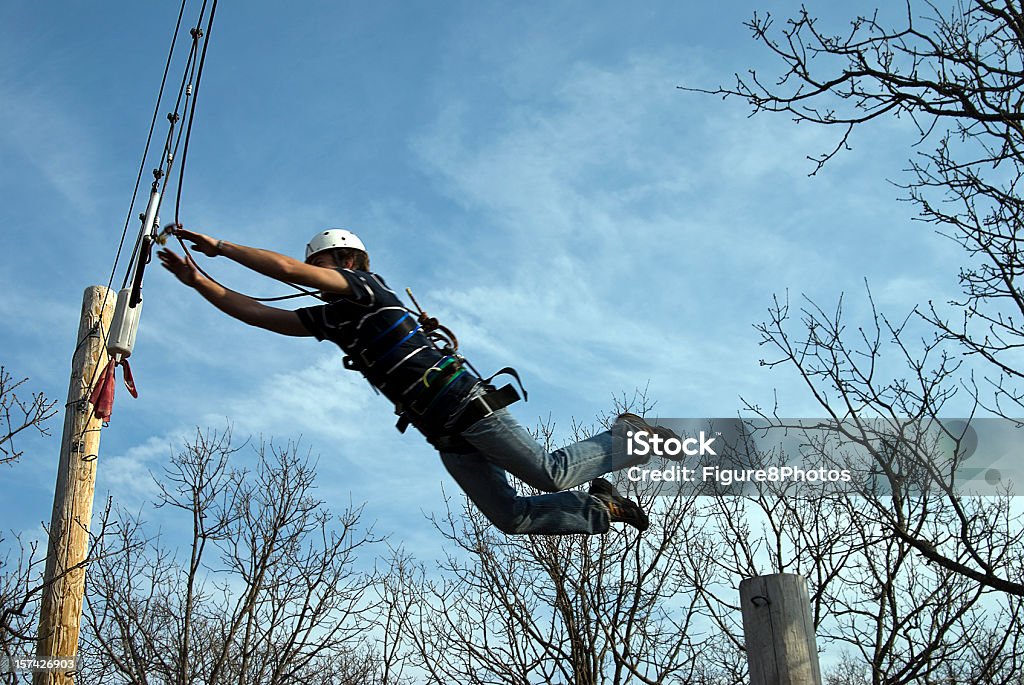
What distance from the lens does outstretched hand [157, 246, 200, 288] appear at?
3922mm

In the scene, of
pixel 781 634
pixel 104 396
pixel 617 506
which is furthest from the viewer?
pixel 104 396

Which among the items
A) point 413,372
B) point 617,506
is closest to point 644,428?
point 617,506

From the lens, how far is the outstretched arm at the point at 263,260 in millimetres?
3672

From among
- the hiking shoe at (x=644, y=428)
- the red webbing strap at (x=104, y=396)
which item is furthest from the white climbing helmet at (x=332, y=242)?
the red webbing strap at (x=104, y=396)

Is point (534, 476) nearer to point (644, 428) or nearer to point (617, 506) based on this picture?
point (617, 506)

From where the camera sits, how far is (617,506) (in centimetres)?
458

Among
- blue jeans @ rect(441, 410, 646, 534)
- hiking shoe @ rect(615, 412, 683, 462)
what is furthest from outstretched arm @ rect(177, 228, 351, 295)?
hiking shoe @ rect(615, 412, 683, 462)

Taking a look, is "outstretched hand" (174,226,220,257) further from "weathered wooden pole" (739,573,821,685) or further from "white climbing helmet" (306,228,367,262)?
"weathered wooden pole" (739,573,821,685)

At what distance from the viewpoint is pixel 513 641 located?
11031 millimetres

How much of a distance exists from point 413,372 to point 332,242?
76 cm

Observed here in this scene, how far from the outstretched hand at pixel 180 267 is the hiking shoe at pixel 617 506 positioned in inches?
80.5

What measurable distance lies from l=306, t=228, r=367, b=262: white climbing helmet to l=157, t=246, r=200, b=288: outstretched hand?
1.80 feet

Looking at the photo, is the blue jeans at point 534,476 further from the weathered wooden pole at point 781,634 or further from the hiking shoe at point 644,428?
the weathered wooden pole at point 781,634

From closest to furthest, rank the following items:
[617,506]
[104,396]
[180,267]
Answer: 1. [180,267]
2. [617,506]
3. [104,396]
